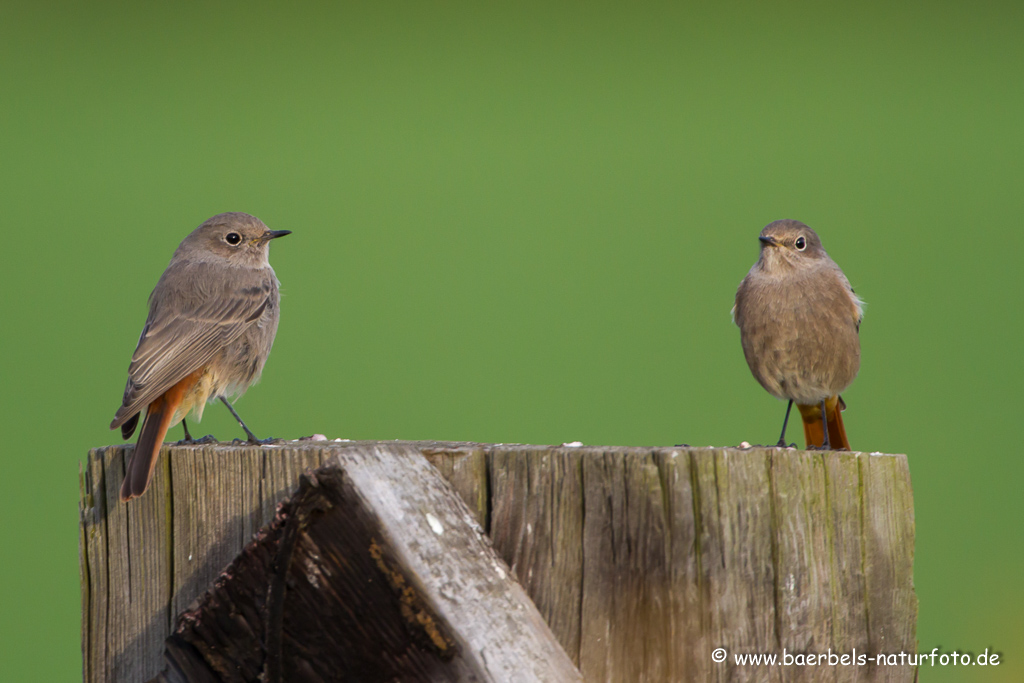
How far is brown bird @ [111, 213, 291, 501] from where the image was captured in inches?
129

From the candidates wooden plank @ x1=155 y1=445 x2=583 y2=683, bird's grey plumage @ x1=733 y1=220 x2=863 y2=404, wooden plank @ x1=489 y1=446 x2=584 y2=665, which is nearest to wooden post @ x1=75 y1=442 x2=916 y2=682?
wooden plank @ x1=489 y1=446 x2=584 y2=665

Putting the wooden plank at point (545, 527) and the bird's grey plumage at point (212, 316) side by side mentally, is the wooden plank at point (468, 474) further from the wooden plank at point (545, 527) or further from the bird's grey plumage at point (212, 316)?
the bird's grey plumage at point (212, 316)

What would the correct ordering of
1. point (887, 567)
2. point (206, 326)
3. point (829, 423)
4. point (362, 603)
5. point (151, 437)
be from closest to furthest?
point (362, 603), point (887, 567), point (151, 437), point (206, 326), point (829, 423)

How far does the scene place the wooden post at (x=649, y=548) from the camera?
76.2 inches

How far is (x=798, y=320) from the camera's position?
14.0 ft

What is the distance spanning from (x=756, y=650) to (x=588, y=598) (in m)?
0.36

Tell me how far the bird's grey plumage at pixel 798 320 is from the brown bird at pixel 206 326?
2.17m

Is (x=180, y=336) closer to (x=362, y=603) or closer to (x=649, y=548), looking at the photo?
(x=362, y=603)

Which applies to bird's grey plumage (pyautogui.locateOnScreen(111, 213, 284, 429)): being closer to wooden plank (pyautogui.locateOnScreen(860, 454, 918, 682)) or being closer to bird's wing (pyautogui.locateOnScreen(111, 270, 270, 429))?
bird's wing (pyautogui.locateOnScreen(111, 270, 270, 429))

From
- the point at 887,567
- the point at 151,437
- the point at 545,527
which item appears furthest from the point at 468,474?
the point at 151,437

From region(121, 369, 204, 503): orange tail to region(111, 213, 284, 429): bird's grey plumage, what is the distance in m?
0.05

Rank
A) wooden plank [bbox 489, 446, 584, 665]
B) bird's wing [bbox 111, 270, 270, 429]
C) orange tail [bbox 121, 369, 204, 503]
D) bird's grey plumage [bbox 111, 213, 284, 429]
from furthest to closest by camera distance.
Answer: bird's grey plumage [bbox 111, 213, 284, 429] → bird's wing [bbox 111, 270, 270, 429] → orange tail [bbox 121, 369, 204, 503] → wooden plank [bbox 489, 446, 584, 665]

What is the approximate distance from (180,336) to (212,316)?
210 millimetres

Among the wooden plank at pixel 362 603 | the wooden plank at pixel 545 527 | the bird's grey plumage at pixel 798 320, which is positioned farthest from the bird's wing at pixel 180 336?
the bird's grey plumage at pixel 798 320
